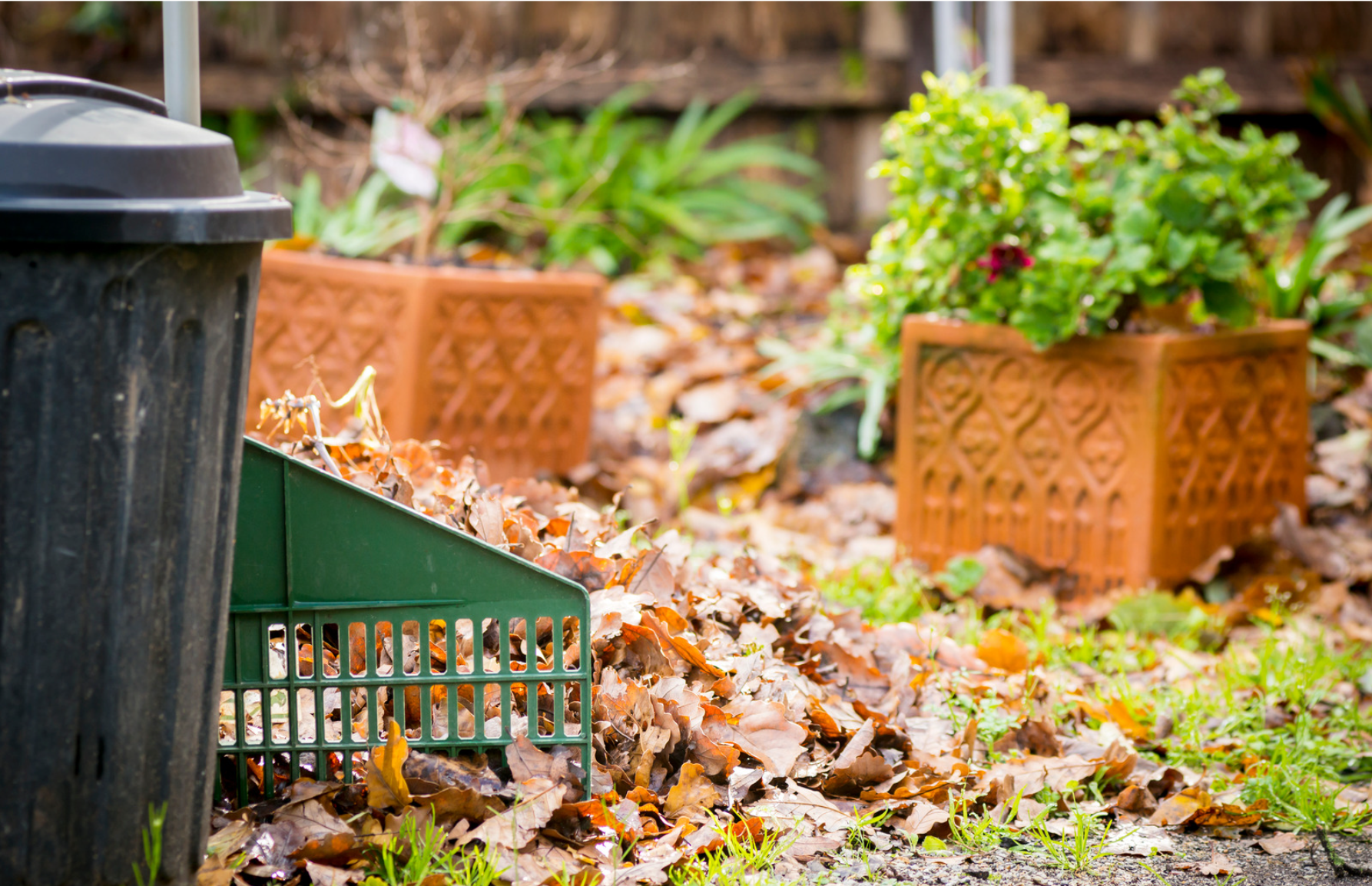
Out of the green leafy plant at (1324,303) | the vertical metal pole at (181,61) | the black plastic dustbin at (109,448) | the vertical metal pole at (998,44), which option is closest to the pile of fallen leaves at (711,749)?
the black plastic dustbin at (109,448)

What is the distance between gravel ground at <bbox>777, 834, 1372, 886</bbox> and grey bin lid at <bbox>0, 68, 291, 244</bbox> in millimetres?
1039

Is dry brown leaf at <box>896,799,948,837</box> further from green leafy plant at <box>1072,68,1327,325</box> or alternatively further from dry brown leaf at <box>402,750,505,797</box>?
green leafy plant at <box>1072,68,1327,325</box>

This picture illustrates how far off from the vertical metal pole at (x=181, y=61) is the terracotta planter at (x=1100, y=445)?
6.88 feet

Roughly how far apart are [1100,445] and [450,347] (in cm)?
171

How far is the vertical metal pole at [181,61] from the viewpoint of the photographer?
134 centimetres

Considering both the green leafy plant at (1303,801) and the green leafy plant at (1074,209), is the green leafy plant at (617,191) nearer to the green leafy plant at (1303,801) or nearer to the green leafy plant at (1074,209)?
the green leafy plant at (1074,209)

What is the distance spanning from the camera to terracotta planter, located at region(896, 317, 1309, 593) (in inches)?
113

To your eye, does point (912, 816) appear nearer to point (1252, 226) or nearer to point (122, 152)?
point (122, 152)

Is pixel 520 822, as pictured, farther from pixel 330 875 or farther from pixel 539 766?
pixel 330 875

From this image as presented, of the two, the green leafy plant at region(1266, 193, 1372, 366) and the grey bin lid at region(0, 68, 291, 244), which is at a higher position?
the grey bin lid at region(0, 68, 291, 244)

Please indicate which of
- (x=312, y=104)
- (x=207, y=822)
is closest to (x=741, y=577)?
(x=207, y=822)

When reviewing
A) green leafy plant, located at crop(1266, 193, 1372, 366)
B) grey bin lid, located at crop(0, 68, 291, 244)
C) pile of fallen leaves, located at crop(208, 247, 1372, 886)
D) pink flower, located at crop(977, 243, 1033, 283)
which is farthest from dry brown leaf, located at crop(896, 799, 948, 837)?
green leafy plant, located at crop(1266, 193, 1372, 366)

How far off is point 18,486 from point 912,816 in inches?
47.4

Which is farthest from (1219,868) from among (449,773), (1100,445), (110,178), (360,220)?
(360,220)
